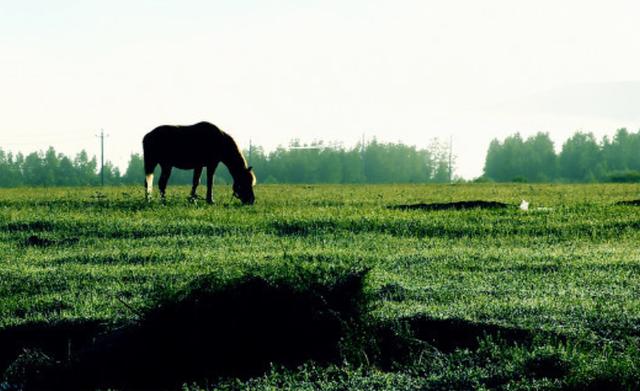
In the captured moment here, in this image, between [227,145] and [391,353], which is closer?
[391,353]

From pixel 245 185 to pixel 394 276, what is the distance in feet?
47.7

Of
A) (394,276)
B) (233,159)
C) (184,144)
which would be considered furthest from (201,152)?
(394,276)

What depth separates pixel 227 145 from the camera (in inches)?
1112

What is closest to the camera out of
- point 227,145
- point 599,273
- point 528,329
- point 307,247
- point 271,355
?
A: point 271,355

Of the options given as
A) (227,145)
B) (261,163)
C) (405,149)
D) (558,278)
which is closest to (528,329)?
(558,278)

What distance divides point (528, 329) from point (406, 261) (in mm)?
5553

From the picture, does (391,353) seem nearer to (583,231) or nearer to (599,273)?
(599,273)

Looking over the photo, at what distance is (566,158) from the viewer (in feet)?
490

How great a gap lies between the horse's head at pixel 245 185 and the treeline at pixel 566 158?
116080 mm

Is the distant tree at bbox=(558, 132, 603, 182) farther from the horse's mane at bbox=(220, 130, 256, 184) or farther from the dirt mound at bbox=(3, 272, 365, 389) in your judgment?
the dirt mound at bbox=(3, 272, 365, 389)

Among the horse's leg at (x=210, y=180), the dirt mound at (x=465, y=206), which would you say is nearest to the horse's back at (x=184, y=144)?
the horse's leg at (x=210, y=180)

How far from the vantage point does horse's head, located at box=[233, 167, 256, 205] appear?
2791 centimetres

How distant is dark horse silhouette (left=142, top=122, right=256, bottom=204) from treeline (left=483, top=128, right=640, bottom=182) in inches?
4570

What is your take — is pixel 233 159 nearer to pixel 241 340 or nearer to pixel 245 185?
pixel 245 185
